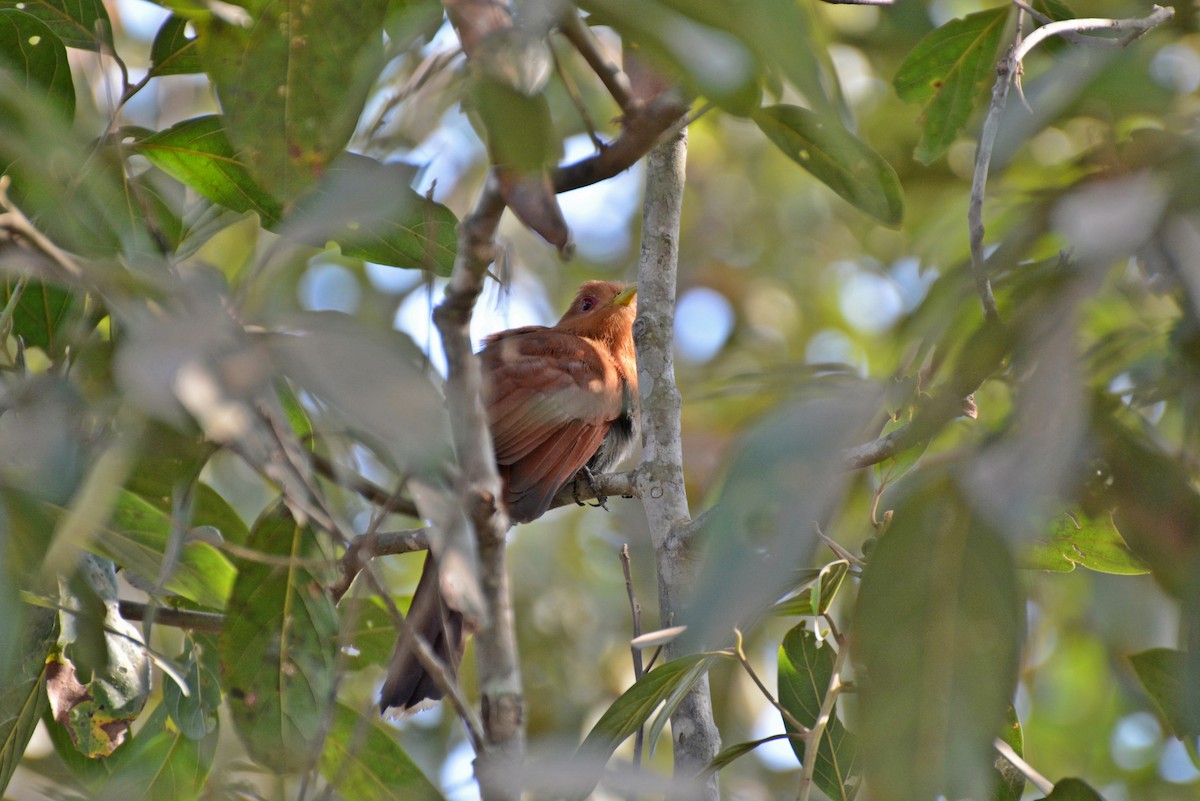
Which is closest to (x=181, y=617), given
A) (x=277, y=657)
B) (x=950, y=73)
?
(x=277, y=657)

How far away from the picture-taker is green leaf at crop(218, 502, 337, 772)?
2.05 meters

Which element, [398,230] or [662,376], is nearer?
[398,230]

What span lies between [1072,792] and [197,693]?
5.53 feet


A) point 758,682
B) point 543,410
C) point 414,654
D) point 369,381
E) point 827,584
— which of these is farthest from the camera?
point 543,410

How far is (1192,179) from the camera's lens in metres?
1.04

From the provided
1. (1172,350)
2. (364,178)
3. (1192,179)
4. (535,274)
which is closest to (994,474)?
(1192,179)

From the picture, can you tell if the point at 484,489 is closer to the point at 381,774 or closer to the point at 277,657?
the point at 277,657

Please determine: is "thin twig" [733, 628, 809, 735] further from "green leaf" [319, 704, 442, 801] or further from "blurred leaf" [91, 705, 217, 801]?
"blurred leaf" [91, 705, 217, 801]

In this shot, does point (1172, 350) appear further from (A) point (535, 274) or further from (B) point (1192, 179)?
(A) point (535, 274)

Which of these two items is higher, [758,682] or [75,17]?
[75,17]

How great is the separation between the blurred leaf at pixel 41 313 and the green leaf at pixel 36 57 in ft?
1.27

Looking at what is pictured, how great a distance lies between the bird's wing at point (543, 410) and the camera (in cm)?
400

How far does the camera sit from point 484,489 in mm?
1304

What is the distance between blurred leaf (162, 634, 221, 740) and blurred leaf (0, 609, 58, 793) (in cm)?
25
